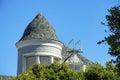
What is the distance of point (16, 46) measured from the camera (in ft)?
141

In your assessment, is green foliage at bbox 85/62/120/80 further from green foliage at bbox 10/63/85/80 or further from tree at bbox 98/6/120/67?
tree at bbox 98/6/120/67

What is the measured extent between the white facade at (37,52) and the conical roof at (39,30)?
419 mm

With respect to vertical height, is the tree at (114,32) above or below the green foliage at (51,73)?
below

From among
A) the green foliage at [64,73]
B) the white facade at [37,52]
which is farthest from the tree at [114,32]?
the white facade at [37,52]

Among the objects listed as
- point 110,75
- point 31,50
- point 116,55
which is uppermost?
point 31,50

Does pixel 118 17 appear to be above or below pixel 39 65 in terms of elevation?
below

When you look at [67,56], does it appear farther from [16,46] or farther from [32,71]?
[32,71]

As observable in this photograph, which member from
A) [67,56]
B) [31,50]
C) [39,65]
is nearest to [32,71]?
[39,65]

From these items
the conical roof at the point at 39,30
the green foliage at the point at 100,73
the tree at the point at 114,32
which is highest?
the conical roof at the point at 39,30

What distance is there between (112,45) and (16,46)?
2750cm

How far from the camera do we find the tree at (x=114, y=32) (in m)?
16.1

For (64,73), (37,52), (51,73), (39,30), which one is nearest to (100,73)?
(64,73)

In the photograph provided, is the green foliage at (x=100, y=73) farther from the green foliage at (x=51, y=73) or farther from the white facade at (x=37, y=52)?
the white facade at (x=37, y=52)

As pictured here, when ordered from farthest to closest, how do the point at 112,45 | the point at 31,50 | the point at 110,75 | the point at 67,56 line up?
the point at 67,56 < the point at 31,50 < the point at 110,75 < the point at 112,45
